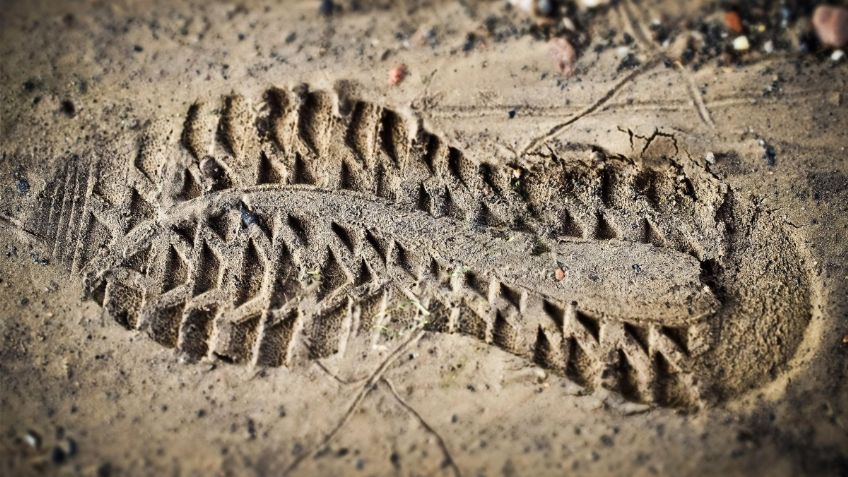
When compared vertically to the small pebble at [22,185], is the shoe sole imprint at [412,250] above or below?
below

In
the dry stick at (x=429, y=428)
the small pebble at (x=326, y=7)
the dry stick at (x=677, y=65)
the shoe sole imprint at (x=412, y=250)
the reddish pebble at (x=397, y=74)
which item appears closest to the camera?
the dry stick at (x=429, y=428)

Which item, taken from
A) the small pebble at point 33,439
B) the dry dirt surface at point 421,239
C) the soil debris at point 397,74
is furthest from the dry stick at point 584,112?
the small pebble at point 33,439

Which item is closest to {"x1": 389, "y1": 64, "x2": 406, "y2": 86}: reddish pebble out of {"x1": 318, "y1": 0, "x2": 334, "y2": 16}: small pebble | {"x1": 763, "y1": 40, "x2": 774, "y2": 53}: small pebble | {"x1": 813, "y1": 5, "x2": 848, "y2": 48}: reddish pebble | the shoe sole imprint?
the shoe sole imprint

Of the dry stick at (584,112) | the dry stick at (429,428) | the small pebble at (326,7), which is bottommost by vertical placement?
the dry stick at (429,428)

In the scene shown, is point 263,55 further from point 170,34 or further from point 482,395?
point 482,395

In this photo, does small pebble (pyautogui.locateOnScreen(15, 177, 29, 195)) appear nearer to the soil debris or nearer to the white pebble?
the soil debris

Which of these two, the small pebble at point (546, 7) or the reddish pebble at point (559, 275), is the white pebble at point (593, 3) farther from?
the reddish pebble at point (559, 275)

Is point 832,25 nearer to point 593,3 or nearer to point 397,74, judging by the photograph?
point 593,3
